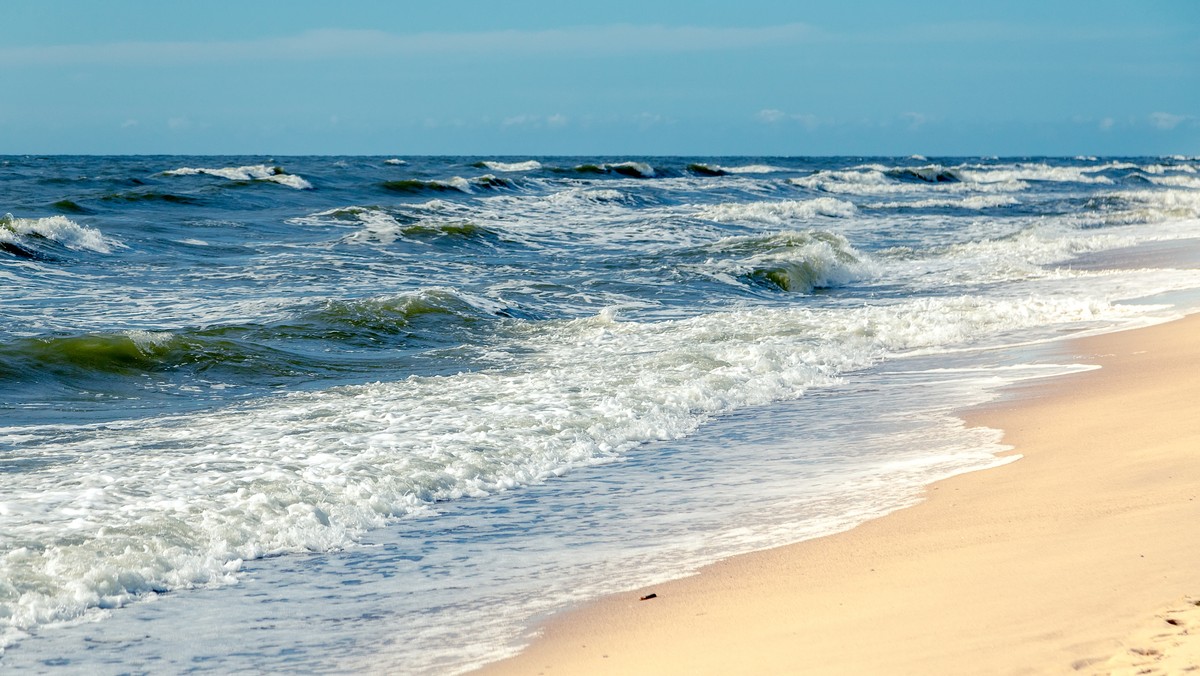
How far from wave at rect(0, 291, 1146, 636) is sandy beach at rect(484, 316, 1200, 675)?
1.57m

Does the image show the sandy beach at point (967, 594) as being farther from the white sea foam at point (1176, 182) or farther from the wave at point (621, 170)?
the white sea foam at point (1176, 182)

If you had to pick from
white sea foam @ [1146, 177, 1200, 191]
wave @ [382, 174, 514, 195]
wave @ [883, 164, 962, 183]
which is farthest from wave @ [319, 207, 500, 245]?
wave @ [883, 164, 962, 183]

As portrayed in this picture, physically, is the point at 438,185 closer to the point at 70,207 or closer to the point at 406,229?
the point at 70,207

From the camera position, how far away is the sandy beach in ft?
8.76

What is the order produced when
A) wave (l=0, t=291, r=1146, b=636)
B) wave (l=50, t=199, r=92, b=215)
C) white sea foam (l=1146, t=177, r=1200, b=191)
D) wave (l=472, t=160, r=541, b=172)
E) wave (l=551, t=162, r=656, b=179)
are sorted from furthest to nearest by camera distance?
1. wave (l=551, t=162, r=656, b=179)
2. wave (l=472, t=160, r=541, b=172)
3. white sea foam (l=1146, t=177, r=1200, b=191)
4. wave (l=50, t=199, r=92, b=215)
5. wave (l=0, t=291, r=1146, b=636)

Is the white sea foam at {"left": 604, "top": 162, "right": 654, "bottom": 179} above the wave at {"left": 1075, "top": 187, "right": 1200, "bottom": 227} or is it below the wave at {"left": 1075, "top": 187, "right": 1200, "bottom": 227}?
above

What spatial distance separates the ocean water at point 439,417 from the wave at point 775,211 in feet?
23.7

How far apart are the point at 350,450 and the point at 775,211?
23880mm

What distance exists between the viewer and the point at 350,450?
573cm

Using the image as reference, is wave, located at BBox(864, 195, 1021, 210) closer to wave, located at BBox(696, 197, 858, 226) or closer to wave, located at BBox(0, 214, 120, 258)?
wave, located at BBox(696, 197, 858, 226)

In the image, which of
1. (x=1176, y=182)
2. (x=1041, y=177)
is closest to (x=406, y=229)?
(x=1176, y=182)

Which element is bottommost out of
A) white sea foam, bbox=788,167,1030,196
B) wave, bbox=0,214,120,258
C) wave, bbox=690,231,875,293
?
wave, bbox=690,231,875,293

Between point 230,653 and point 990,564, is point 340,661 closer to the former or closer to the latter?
point 230,653

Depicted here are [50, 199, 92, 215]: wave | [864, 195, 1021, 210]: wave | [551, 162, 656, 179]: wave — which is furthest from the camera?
[551, 162, 656, 179]: wave
